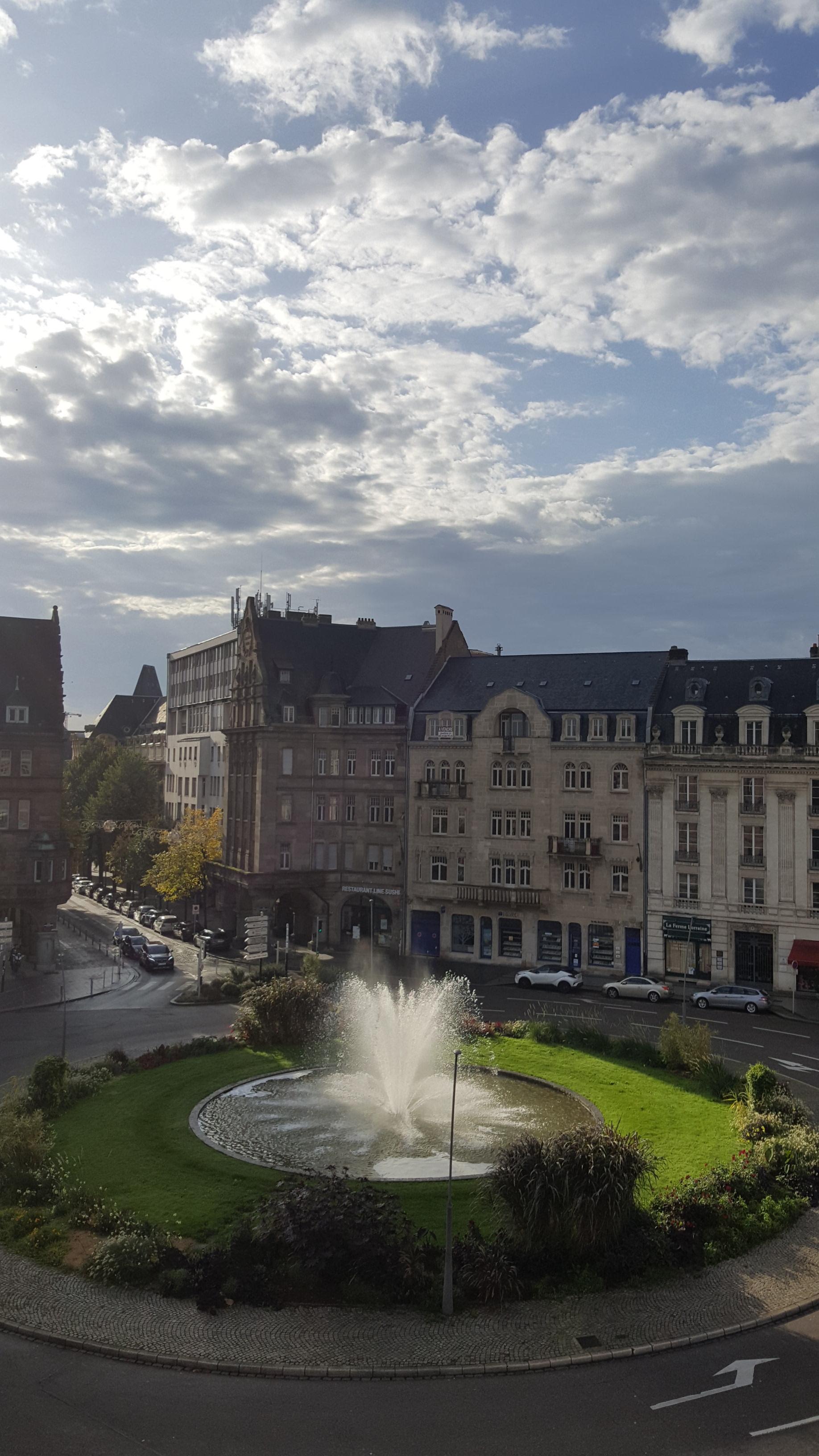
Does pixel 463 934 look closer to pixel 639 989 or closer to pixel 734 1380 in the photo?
pixel 639 989

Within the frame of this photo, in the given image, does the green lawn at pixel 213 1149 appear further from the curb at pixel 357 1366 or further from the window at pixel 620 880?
the window at pixel 620 880

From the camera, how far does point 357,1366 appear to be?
1969 centimetres

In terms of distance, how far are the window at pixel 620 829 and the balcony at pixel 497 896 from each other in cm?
645

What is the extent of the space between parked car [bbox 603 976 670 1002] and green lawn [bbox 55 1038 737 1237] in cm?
1682

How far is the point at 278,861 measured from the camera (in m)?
77.7

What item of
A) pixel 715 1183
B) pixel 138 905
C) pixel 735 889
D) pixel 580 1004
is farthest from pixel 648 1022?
pixel 138 905

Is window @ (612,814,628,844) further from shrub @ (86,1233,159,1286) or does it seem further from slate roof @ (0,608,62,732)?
shrub @ (86,1233,159,1286)

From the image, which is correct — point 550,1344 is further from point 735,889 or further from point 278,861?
point 278,861

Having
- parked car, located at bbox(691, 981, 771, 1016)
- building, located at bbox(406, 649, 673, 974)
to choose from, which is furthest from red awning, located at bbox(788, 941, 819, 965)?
building, located at bbox(406, 649, 673, 974)

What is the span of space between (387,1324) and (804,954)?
43.5 meters

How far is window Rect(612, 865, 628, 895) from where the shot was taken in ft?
214

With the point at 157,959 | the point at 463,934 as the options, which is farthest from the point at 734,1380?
the point at 157,959

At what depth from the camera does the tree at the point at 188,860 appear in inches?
3374

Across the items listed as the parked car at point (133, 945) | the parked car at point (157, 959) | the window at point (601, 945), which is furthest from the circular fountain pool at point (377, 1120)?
the parked car at point (133, 945)
